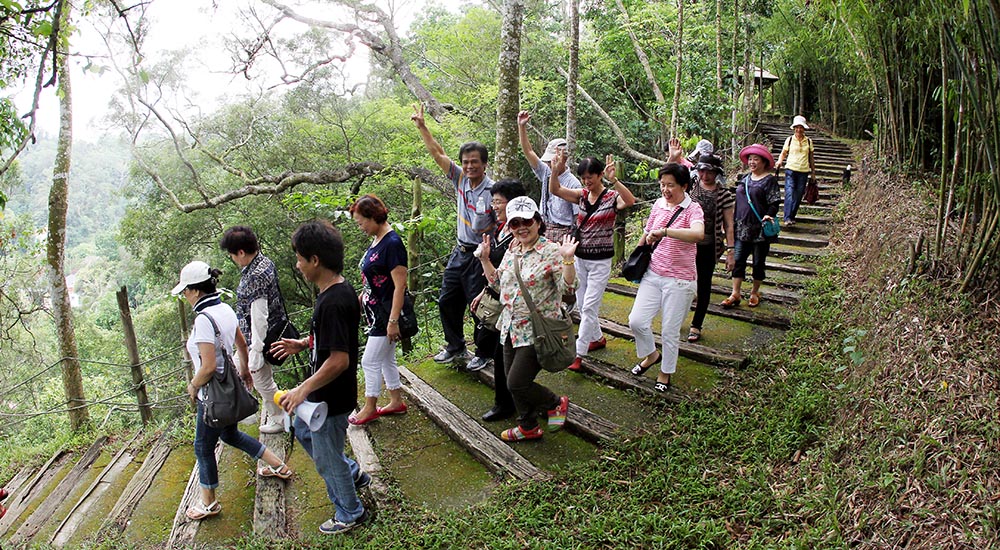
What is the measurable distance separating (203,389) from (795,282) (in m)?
6.04

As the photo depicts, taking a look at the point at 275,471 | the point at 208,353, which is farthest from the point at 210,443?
the point at 208,353

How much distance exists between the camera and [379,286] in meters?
3.95

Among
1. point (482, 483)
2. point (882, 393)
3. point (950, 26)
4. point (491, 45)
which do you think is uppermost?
point (491, 45)

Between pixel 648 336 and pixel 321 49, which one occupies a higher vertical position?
pixel 321 49

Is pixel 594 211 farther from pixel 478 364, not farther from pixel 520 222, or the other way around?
pixel 478 364

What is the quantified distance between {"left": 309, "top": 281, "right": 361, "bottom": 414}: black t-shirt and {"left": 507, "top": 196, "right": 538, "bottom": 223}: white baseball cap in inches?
41.9

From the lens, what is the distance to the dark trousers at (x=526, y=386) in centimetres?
355

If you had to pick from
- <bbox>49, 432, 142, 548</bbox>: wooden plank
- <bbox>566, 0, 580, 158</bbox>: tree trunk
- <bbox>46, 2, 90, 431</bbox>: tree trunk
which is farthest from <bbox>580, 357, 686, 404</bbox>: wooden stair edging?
<bbox>46, 2, 90, 431</bbox>: tree trunk

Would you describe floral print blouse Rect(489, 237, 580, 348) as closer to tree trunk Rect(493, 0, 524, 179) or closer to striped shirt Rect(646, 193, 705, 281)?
striped shirt Rect(646, 193, 705, 281)

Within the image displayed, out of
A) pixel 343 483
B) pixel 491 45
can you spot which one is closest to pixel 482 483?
pixel 343 483

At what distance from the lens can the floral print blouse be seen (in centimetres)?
348

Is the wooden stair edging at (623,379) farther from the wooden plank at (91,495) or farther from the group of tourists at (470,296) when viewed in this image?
the wooden plank at (91,495)

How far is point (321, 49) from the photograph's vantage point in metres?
15.3

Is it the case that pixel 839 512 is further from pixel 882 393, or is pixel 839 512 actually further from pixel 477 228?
pixel 477 228
